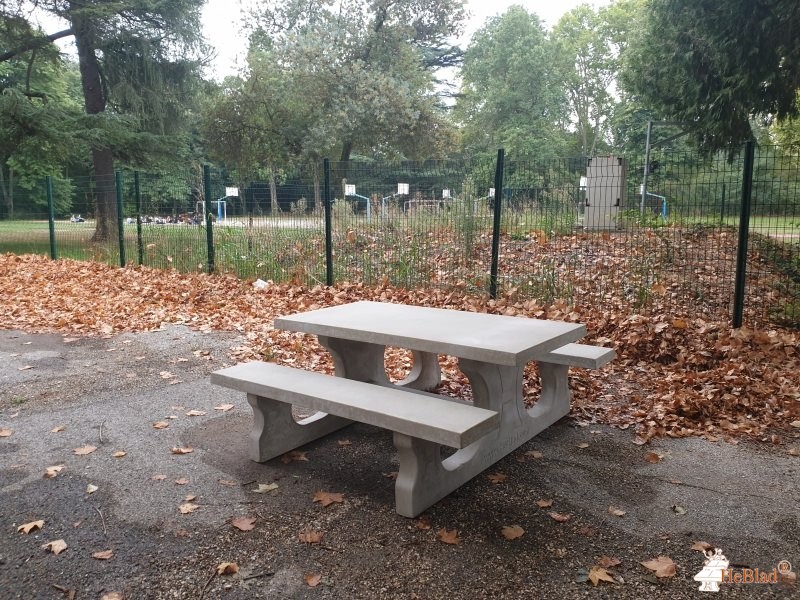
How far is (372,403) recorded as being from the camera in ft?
9.68

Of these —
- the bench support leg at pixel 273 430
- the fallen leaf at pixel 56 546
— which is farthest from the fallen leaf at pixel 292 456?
the fallen leaf at pixel 56 546

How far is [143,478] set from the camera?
3332 millimetres

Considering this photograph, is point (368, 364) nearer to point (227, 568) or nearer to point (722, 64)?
point (227, 568)

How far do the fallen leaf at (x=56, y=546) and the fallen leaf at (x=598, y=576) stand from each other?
7.18 feet

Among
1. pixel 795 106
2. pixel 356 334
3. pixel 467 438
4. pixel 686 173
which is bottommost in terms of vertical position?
pixel 467 438

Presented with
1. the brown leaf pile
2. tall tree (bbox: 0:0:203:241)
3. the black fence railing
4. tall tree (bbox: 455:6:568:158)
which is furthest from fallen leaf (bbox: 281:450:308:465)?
tall tree (bbox: 455:6:568:158)

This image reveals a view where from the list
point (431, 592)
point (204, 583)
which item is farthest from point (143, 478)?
point (431, 592)

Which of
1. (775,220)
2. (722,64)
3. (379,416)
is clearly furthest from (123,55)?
(379,416)

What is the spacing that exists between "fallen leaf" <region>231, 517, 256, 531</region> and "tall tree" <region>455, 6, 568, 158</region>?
45.4 meters

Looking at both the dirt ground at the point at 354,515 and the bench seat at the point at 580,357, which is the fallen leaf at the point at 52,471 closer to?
the dirt ground at the point at 354,515

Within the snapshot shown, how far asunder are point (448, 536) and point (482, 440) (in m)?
0.73

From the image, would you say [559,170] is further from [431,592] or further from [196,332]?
[431,592]

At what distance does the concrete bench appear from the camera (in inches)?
106

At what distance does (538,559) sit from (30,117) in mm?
16474
